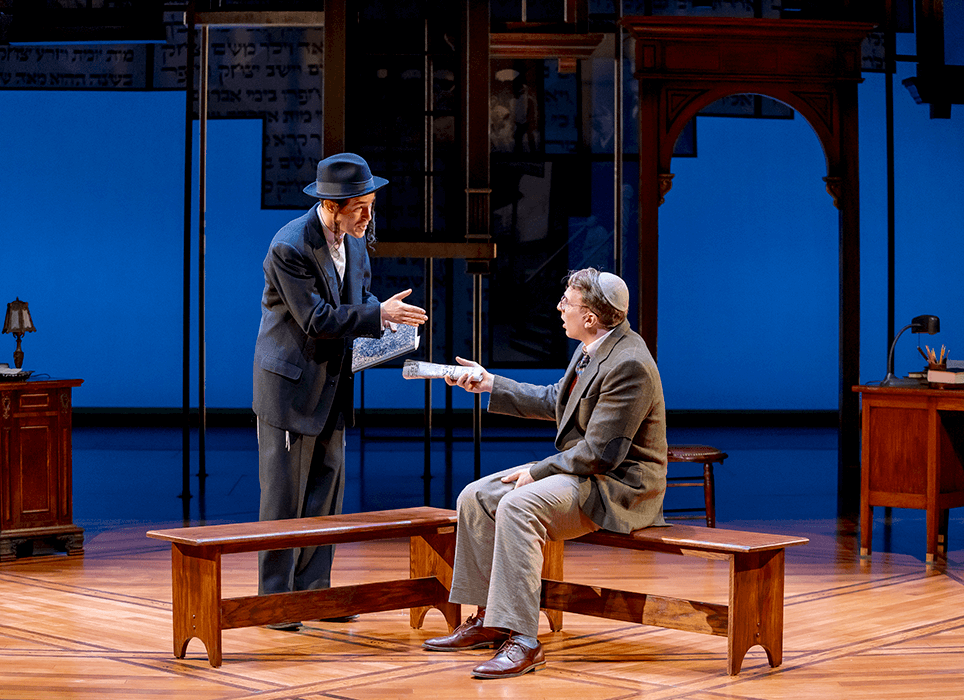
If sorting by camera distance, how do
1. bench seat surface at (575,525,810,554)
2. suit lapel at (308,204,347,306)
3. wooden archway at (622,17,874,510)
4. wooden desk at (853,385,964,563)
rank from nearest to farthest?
bench seat surface at (575,525,810,554)
suit lapel at (308,204,347,306)
wooden desk at (853,385,964,563)
wooden archway at (622,17,874,510)

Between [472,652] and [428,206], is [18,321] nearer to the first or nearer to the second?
[428,206]

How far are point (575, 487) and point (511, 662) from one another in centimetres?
60

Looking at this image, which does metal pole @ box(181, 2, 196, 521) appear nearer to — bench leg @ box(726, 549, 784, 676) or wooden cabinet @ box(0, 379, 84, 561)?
wooden cabinet @ box(0, 379, 84, 561)

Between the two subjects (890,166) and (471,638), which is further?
(890,166)

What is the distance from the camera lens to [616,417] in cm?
381

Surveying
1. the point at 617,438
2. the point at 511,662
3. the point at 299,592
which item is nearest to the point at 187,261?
the point at 299,592

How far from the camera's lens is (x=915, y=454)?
5605 mm

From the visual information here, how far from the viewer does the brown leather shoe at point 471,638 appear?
394cm

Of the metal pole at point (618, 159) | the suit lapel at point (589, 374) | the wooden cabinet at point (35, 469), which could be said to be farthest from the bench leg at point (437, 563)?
the metal pole at point (618, 159)

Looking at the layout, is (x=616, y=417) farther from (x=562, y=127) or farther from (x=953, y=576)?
(x=562, y=127)

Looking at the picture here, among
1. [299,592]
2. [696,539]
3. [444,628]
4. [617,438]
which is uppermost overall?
[617,438]

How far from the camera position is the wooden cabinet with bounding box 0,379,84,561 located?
5.59 metres

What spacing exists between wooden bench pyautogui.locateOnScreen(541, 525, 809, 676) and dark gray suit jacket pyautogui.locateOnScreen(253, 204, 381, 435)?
108 centimetres

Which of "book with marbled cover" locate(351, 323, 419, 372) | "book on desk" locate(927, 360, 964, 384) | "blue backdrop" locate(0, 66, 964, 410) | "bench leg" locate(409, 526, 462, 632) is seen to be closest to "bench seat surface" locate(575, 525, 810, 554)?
"bench leg" locate(409, 526, 462, 632)
